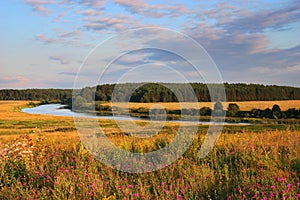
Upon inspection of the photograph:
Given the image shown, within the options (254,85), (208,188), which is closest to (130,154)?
(208,188)

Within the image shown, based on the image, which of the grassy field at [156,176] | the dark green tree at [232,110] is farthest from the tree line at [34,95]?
the grassy field at [156,176]

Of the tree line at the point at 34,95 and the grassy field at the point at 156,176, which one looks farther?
the tree line at the point at 34,95

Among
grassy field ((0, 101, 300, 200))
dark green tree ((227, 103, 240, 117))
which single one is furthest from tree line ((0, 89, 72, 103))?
grassy field ((0, 101, 300, 200))

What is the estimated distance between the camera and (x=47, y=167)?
27.2 ft

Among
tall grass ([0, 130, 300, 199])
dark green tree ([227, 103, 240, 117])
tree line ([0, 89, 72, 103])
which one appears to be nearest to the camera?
tall grass ([0, 130, 300, 199])

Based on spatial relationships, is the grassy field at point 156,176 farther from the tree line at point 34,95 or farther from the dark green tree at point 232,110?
the tree line at point 34,95

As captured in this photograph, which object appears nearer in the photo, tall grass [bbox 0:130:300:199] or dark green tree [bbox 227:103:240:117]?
tall grass [bbox 0:130:300:199]

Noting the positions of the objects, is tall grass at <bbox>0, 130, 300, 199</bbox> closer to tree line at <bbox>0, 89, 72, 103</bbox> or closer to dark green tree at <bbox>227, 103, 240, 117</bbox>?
dark green tree at <bbox>227, 103, 240, 117</bbox>

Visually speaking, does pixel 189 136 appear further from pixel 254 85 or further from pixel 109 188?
pixel 254 85

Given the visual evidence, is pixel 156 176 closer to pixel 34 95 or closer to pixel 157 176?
pixel 157 176

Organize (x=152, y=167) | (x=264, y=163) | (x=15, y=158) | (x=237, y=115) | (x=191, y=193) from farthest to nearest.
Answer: (x=237, y=115) < (x=15, y=158) < (x=152, y=167) < (x=264, y=163) < (x=191, y=193)

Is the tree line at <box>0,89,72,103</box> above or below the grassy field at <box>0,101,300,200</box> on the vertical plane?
above

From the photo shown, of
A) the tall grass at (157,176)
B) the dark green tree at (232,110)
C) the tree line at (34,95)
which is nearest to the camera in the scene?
the tall grass at (157,176)

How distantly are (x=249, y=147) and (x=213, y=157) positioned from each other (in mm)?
1156
